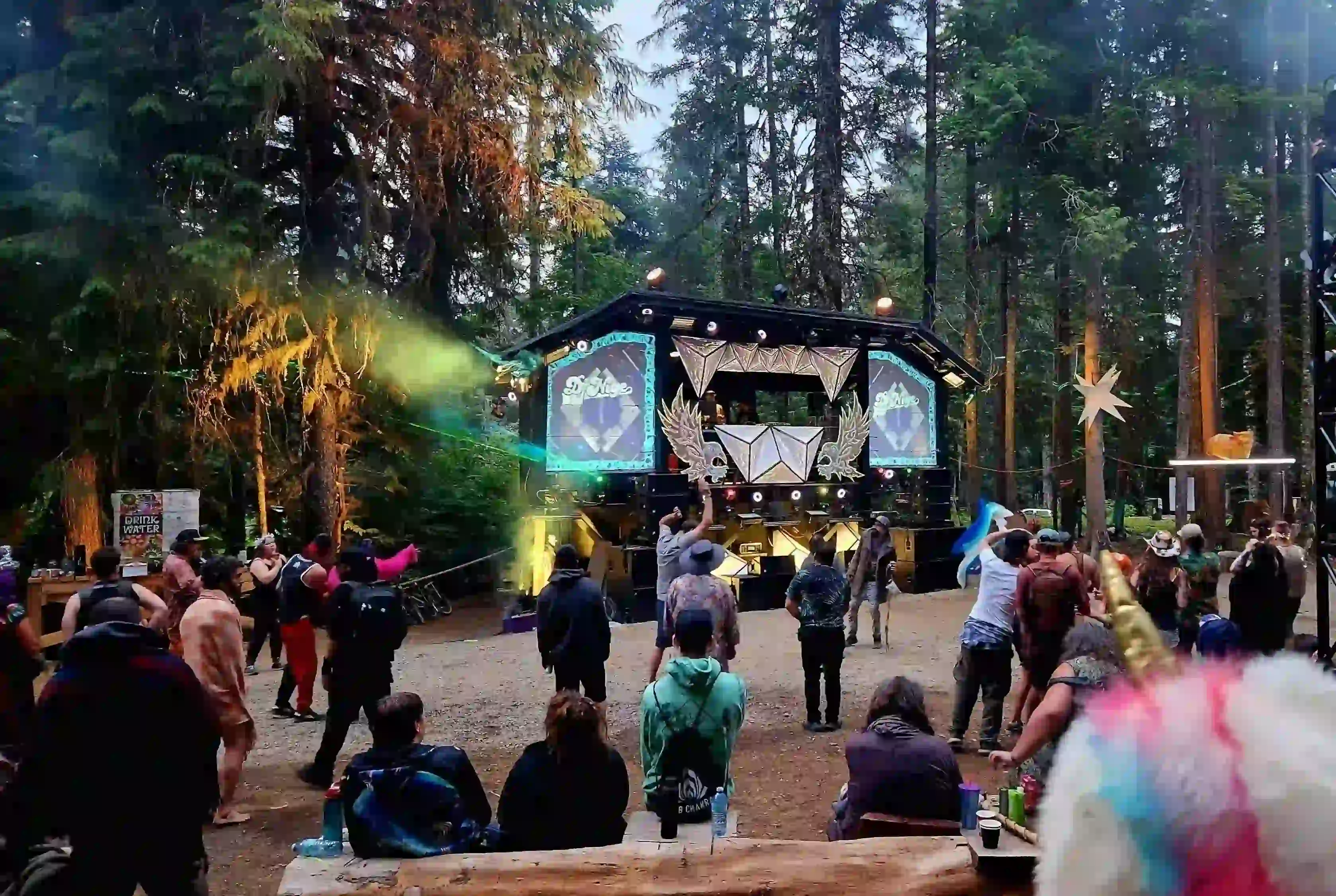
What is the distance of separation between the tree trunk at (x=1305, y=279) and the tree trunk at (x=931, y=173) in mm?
7678

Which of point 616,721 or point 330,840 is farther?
point 616,721

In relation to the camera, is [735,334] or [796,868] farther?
[735,334]

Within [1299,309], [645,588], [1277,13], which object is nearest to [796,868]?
[645,588]

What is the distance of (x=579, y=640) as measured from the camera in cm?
642

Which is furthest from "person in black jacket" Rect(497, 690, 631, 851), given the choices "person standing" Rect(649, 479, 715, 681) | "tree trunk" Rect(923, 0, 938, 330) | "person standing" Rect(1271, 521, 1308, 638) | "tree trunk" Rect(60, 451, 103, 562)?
"tree trunk" Rect(923, 0, 938, 330)

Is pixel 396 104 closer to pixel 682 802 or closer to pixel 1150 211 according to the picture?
pixel 682 802

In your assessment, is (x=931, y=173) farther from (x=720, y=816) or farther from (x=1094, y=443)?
(x=720, y=816)

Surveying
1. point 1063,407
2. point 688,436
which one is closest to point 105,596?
point 688,436

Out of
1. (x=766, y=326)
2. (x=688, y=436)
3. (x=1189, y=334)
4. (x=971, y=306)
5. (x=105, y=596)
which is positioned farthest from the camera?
(x=971, y=306)

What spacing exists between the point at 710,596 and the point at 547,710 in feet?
7.00

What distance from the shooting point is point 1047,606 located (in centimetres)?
614

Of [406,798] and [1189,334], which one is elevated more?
[1189,334]

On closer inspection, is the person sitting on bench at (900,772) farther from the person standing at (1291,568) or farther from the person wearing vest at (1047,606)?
the person standing at (1291,568)

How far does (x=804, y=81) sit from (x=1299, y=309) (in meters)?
13.9
